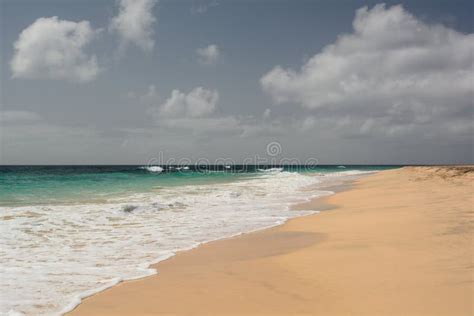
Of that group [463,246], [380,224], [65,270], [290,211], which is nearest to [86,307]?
[65,270]

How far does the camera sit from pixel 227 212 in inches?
619

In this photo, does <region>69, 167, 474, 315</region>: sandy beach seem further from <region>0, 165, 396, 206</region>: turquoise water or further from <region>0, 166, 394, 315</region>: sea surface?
<region>0, 165, 396, 206</region>: turquoise water

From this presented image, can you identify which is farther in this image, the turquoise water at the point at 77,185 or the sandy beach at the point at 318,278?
the turquoise water at the point at 77,185

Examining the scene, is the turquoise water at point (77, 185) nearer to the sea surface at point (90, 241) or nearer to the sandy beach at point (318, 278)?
the sea surface at point (90, 241)

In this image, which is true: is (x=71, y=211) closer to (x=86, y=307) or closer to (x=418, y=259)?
(x=86, y=307)

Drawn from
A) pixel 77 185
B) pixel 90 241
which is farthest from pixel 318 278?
pixel 77 185

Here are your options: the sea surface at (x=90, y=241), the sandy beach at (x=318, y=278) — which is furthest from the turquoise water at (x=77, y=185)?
the sandy beach at (x=318, y=278)

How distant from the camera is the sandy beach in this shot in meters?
4.69

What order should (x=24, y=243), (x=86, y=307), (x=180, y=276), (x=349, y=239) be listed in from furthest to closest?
(x=24, y=243)
(x=349, y=239)
(x=180, y=276)
(x=86, y=307)

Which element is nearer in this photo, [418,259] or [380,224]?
[418,259]

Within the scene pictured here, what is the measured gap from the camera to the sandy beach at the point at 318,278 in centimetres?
469

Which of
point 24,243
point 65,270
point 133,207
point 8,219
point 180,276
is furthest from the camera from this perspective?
point 133,207

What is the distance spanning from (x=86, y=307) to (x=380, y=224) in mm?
8218

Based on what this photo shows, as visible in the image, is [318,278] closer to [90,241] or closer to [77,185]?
[90,241]
